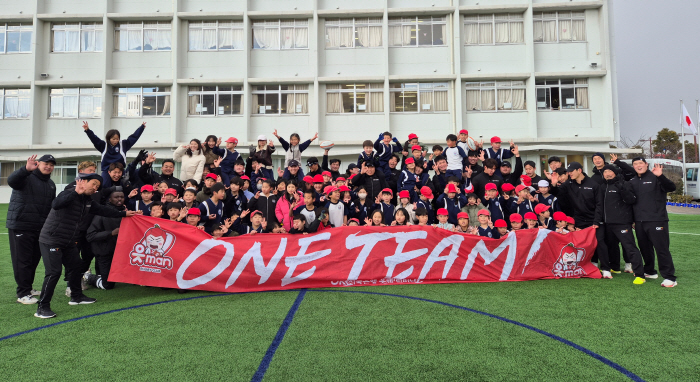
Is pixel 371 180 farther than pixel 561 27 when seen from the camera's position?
No

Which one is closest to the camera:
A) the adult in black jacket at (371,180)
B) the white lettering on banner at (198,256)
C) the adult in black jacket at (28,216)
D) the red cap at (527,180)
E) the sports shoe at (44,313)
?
the sports shoe at (44,313)

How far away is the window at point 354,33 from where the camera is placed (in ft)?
66.9

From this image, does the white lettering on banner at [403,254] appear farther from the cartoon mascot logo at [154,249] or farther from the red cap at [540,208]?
the cartoon mascot logo at [154,249]

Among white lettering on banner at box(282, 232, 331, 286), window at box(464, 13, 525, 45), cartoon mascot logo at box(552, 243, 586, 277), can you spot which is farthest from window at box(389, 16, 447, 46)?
white lettering on banner at box(282, 232, 331, 286)

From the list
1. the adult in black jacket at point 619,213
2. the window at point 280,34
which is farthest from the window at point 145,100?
the adult in black jacket at point 619,213

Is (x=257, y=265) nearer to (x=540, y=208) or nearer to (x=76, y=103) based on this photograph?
(x=540, y=208)

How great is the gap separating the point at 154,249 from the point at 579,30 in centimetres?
2257

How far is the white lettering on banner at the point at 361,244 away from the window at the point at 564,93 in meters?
17.5

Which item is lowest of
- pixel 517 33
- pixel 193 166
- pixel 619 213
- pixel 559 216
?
pixel 559 216

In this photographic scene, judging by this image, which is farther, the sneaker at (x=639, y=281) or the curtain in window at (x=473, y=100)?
the curtain in window at (x=473, y=100)

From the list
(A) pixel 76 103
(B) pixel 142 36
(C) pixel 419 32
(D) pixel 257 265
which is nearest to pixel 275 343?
(D) pixel 257 265

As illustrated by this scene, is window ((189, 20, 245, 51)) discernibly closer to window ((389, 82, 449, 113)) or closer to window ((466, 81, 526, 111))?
window ((389, 82, 449, 113))

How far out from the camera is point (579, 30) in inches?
786

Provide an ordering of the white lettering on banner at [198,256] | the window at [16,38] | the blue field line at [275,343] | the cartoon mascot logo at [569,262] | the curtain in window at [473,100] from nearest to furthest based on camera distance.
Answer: the blue field line at [275,343] → the white lettering on banner at [198,256] → the cartoon mascot logo at [569,262] → the curtain in window at [473,100] → the window at [16,38]
